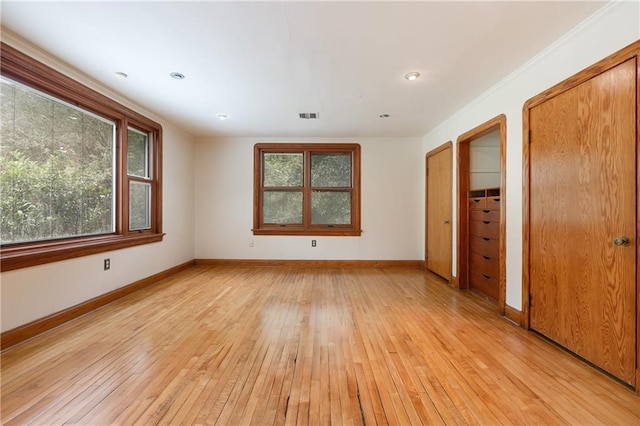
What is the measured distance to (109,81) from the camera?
2.81 meters

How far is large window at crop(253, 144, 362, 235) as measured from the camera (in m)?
5.09

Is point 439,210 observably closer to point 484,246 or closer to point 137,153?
point 484,246

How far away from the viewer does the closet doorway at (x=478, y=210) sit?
321 cm

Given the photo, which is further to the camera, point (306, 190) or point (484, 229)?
point (306, 190)

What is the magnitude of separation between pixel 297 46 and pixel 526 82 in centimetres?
213

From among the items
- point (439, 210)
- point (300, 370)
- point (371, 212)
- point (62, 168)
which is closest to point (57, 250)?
point (62, 168)

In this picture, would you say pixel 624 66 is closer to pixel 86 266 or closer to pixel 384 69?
pixel 384 69

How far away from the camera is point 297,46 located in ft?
7.11

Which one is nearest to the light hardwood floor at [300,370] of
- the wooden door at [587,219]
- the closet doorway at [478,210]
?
the wooden door at [587,219]

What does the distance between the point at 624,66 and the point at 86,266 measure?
4.66 meters

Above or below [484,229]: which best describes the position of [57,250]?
below

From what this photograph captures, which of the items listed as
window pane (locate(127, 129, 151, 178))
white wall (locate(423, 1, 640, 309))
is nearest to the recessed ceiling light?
white wall (locate(423, 1, 640, 309))

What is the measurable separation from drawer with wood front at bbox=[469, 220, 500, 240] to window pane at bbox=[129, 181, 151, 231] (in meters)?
4.56

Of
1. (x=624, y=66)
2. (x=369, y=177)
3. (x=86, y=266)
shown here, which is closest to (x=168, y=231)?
(x=86, y=266)
